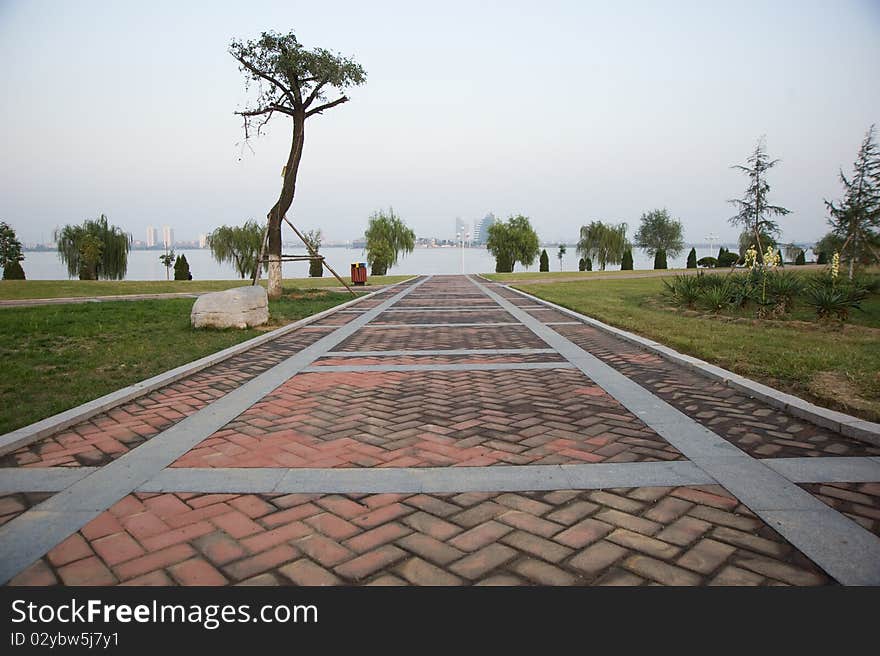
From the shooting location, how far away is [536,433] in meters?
3.74

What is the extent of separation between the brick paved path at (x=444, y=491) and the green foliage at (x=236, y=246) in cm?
4880

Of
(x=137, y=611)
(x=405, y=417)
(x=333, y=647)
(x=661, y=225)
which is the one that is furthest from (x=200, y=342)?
(x=661, y=225)

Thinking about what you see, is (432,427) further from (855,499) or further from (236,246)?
(236,246)

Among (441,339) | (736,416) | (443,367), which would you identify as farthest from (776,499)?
(441,339)

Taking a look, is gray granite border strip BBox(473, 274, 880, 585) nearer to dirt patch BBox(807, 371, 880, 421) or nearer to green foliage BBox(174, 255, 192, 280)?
dirt patch BBox(807, 371, 880, 421)

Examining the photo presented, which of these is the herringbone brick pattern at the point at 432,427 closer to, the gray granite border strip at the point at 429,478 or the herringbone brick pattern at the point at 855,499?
the gray granite border strip at the point at 429,478

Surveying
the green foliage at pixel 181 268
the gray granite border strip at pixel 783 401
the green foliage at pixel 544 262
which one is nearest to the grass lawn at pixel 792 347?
the gray granite border strip at pixel 783 401

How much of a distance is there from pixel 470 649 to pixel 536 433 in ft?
7.02

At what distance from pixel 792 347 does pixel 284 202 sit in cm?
1301

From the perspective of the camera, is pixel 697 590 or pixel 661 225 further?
pixel 661 225

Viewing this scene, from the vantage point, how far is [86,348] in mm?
7172

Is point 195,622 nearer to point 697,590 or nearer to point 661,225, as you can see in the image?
point 697,590

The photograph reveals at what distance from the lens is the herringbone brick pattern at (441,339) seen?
770 cm

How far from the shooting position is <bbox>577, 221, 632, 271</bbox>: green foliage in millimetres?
56344
